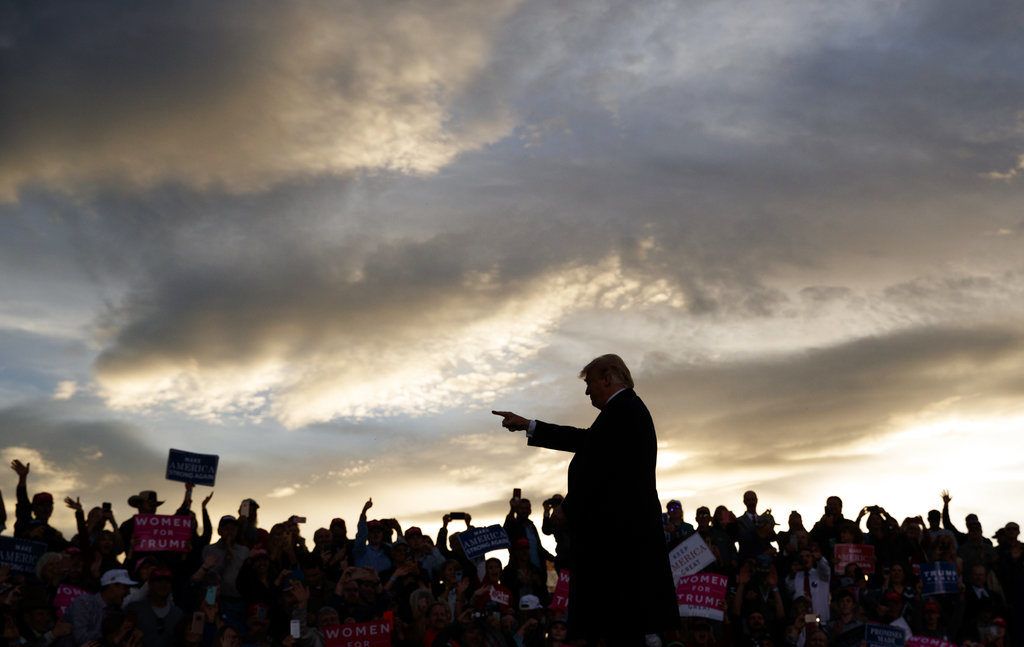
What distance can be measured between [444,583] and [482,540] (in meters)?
1.10

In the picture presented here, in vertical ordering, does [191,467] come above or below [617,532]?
above

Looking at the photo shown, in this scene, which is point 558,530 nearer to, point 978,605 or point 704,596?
point 704,596

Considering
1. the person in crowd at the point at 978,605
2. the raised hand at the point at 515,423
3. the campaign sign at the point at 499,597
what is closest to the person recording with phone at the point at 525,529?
the campaign sign at the point at 499,597

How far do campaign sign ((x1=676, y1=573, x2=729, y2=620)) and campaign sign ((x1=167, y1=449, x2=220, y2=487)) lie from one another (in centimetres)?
695

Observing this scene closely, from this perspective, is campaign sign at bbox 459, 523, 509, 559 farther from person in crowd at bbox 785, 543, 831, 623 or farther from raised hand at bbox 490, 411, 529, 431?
raised hand at bbox 490, 411, 529, 431

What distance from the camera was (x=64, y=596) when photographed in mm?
13586

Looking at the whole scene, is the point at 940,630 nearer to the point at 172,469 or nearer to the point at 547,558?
the point at 547,558

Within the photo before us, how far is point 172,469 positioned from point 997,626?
12941 mm

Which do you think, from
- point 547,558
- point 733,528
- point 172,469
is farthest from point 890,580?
point 172,469

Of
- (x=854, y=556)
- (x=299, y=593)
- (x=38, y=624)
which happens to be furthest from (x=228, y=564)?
(x=854, y=556)

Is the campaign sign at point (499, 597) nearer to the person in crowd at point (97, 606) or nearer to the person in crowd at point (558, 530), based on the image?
the person in crowd at point (558, 530)

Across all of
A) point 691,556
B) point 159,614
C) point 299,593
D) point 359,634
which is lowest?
point 359,634

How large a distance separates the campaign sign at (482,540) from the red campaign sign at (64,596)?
19.3 feet

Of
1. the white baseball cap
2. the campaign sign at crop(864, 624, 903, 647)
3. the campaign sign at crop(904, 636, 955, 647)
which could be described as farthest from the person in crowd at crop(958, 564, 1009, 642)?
the white baseball cap
